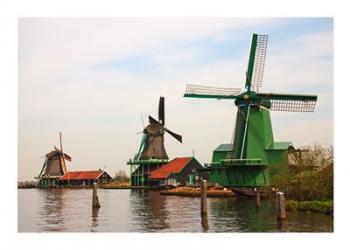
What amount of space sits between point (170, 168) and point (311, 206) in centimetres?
3387

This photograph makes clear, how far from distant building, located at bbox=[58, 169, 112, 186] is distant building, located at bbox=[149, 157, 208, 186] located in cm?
1022

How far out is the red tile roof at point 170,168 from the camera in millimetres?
53250

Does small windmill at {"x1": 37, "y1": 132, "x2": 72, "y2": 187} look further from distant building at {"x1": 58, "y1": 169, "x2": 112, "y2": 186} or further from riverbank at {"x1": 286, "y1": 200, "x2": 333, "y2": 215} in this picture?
riverbank at {"x1": 286, "y1": 200, "x2": 333, "y2": 215}

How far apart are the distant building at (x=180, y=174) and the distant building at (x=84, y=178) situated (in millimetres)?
10217

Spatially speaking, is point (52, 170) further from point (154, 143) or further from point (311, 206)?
point (311, 206)

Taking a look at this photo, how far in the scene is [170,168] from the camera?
54.5 meters

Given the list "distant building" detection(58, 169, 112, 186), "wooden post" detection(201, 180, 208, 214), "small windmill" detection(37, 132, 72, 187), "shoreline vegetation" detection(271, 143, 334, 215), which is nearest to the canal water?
"wooden post" detection(201, 180, 208, 214)

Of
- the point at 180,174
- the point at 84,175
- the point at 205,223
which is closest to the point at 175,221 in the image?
the point at 205,223

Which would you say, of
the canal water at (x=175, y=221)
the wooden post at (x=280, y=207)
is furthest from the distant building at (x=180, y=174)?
the wooden post at (x=280, y=207)

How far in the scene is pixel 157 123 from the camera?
54125mm

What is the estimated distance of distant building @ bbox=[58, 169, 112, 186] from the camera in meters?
62.8
